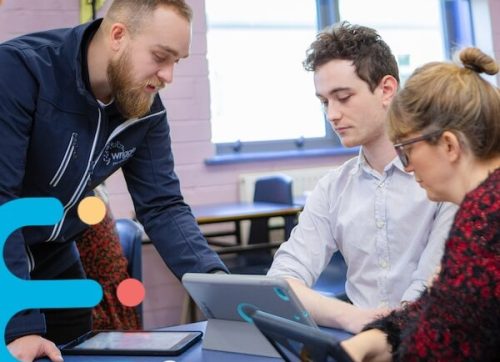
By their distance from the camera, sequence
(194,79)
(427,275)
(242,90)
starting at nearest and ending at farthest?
(427,275), (194,79), (242,90)

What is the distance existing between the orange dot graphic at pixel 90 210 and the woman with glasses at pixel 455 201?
82 cm

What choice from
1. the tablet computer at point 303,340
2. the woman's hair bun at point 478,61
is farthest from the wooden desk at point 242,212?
the tablet computer at point 303,340

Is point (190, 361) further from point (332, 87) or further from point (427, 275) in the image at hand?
point (332, 87)

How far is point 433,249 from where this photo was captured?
126cm

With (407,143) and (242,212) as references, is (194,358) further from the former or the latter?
(242,212)

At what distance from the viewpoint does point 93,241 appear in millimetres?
1808

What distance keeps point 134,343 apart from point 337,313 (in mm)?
380

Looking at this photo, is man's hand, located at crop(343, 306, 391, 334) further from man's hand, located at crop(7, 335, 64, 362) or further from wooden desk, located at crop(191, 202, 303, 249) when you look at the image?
wooden desk, located at crop(191, 202, 303, 249)

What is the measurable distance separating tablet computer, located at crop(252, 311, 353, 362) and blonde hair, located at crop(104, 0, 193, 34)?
2.89 feet

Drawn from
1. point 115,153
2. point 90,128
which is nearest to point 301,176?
point 115,153

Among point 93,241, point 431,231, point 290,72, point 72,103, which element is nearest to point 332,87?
point 431,231

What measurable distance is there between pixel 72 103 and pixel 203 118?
81.6 inches

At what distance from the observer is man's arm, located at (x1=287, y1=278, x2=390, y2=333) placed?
1.09 metres

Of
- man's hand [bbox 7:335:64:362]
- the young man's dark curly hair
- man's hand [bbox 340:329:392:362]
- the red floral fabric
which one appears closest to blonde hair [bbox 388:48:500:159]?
man's hand [bbox 340:329:392:362]
